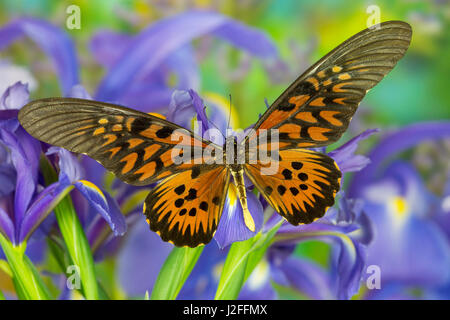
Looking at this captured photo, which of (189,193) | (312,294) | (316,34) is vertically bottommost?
(312,294)

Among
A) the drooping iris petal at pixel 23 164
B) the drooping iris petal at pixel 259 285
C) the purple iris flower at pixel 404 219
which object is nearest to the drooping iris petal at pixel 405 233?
the purple iris flower at pixel 404 219

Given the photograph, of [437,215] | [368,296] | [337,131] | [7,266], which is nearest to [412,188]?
[437,215]

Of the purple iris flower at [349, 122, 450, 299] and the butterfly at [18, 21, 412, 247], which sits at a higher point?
the butterfly at [18, 21, 412, 247]

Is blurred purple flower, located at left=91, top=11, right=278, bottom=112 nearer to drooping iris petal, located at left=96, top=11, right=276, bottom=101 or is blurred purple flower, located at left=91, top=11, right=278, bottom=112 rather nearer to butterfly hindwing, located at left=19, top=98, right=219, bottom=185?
drooping iris petal, located at left=96, top=11, right=276, bottom=101

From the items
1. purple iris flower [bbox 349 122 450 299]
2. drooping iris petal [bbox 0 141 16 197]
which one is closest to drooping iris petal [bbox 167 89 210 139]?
drooping iris petal [bbox 0 141 16 197]

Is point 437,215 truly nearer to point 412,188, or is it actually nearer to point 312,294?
point 412,188

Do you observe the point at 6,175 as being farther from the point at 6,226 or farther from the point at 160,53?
the point at 160,53

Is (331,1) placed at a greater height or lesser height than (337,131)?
greater
